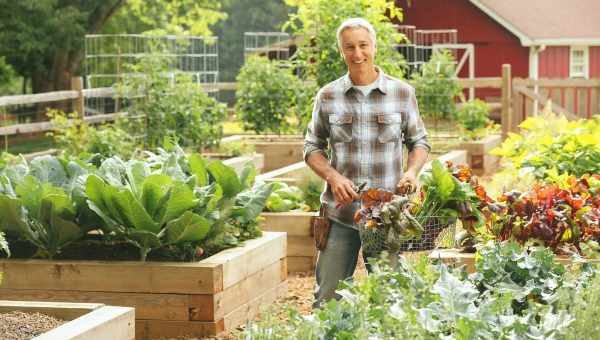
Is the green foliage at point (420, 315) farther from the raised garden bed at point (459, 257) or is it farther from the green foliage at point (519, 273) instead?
the raised garden bed at point (459, 257)

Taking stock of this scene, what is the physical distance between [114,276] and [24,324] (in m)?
1.36

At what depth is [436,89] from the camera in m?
16.8

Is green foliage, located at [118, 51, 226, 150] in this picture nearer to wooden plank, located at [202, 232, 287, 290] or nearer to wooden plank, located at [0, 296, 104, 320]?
wooden plank, located at [202, 232, 287, 290]

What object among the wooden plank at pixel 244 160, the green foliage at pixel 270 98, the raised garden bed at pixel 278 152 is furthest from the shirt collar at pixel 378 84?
the green foliage at pixel 270 98

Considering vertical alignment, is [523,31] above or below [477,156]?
above

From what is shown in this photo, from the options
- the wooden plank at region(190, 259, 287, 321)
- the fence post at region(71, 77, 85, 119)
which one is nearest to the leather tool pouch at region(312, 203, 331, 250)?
the wooden plank at region(190, 259, 287, 321)

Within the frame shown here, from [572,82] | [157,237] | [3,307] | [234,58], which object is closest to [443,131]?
[572,82]

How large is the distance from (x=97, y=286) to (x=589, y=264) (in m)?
2.81

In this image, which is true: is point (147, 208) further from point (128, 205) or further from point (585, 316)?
point (585, 316)

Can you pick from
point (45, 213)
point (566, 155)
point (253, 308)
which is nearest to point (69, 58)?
point (566, 155)

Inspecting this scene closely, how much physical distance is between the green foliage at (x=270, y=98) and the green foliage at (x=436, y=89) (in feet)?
5.95

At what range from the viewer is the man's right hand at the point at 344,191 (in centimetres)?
498

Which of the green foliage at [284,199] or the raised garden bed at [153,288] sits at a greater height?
the green foliage at [284,199]

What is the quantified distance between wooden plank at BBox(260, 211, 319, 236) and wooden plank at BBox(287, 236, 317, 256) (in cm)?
5
